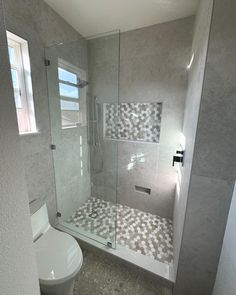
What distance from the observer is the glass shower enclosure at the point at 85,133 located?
1814 millimetres

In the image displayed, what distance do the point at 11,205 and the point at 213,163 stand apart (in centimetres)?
111

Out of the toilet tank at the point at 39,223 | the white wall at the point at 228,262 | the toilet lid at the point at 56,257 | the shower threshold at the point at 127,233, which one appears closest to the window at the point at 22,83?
the toilet tank at the point at 39,223

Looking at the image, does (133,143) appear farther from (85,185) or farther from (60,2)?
(60,2)

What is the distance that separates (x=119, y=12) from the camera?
161 centimetres

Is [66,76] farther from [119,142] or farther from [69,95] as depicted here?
[119,142]

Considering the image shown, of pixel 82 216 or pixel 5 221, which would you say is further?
pixel 82 216

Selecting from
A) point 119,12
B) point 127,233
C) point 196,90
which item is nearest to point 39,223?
point 127,233

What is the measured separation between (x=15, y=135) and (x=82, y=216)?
6.65 feet

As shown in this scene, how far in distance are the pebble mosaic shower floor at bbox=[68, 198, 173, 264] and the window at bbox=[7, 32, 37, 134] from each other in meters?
1.45

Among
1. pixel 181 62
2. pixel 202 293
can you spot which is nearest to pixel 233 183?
pixel 202 293

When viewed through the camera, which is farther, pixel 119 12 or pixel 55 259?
pixel 119 12

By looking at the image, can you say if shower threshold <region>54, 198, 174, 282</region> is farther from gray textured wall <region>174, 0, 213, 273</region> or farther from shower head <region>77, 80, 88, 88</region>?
shower head <region>77, 80, 88, 88</region>

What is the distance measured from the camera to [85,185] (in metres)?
2.40

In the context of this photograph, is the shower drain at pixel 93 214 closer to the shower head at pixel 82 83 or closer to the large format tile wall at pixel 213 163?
the large format tile wall at pixel 213 163
